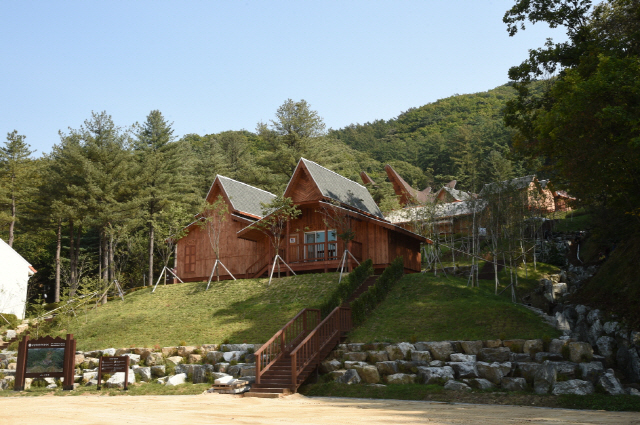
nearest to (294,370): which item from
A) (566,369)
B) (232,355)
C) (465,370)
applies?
(232,355)

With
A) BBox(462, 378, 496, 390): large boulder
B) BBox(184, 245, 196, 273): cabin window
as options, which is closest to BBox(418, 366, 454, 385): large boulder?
BBox(462, 378, 496, 390): large boulder

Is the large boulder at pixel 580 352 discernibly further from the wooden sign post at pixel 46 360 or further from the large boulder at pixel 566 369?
the wooden sign post at pixel 46 360

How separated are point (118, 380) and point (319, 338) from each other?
6466mm

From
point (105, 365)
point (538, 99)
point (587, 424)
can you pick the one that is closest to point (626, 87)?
point (538, 99)

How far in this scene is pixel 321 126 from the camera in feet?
156

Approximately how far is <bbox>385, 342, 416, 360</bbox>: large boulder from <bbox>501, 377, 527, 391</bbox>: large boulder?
2958 millimetres

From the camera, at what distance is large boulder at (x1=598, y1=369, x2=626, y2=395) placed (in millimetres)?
11828

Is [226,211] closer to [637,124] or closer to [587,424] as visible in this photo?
[637,124]

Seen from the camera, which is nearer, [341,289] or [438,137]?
[341,289]

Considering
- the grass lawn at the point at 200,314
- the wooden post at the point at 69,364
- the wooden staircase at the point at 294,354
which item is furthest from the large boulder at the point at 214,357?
the wooden post at the point at 69,364

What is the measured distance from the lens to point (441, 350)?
15.0m

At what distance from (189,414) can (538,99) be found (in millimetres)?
17814

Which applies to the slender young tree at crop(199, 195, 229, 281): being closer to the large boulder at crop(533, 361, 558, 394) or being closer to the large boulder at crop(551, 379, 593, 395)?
the large boulder at crop(533, 361, 558, 394)

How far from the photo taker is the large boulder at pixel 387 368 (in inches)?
576
